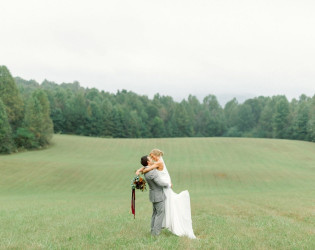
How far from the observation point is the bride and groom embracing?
10797 millimetres

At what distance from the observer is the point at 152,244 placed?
359 inches

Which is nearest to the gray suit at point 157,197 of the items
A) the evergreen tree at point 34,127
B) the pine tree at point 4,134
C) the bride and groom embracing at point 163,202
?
the bride and groom embracing at point 163,202

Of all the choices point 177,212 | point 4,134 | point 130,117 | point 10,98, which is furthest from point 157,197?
point 130,117

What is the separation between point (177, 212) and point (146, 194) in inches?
1025

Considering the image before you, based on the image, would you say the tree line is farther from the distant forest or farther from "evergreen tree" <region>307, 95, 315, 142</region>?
"evergreen tree" <region>307, 95, 315, 142</region>

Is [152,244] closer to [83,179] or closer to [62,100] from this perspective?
[83,179]

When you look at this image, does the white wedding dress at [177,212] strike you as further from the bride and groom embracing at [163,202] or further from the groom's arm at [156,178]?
the groom's arm at [156,178]

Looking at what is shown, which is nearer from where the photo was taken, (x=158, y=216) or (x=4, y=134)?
(x=158, y=216)

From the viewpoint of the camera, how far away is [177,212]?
11.1 meters

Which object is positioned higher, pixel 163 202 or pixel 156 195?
pixel 156 195

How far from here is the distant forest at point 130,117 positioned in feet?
240

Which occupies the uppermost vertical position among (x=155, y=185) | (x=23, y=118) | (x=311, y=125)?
(x=23, y=118)

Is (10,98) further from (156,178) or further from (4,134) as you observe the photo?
(156,178)

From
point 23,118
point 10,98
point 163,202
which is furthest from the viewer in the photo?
point 23,118
